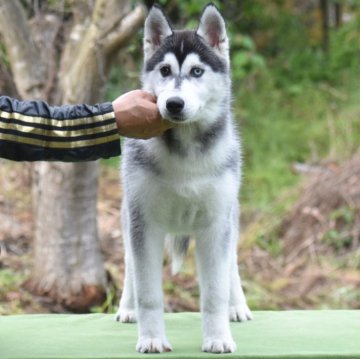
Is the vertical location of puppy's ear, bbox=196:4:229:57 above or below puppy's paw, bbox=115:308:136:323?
above

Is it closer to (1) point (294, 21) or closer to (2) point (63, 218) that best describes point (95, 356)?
(2) point (63, 218)

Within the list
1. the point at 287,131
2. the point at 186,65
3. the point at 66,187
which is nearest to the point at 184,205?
the point at 186,65

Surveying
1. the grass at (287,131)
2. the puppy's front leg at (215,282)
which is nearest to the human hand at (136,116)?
the puppy's front leg at (215,282)

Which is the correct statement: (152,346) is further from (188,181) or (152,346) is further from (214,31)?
(214,31)

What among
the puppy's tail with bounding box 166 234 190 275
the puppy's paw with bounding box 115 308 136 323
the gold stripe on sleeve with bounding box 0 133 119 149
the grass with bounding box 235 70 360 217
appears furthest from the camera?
the grass with bounding box 235 70 360 217

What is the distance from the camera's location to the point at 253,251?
7156 mm

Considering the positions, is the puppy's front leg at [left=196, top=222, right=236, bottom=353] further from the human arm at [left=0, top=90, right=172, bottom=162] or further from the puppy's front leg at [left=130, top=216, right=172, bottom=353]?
the human arm at [left=0, top=90, right=172, bottom=162]

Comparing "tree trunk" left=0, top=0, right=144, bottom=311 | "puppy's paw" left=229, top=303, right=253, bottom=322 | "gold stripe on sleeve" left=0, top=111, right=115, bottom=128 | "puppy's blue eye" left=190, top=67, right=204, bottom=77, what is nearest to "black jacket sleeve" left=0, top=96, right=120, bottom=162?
"gold stripe on sleeve" left=0, top=111, right=115, bottom=128

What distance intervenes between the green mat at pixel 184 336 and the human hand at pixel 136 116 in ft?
2.69

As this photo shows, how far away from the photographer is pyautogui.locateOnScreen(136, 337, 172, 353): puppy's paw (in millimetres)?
3031

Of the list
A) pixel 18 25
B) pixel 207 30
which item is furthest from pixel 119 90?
pixel 207 30

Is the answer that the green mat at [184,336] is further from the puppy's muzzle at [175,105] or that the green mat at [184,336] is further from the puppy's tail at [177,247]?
the puppy's muzzle at [175,105]

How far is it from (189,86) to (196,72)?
0.10 m

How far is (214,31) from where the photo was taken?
3203 mm
